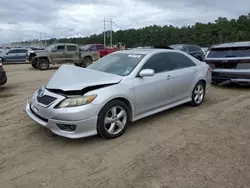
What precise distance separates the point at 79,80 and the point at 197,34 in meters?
69.4

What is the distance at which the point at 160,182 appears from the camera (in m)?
2.81

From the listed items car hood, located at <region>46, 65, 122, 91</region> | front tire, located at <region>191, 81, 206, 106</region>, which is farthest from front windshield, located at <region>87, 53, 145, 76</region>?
front tire, located at <region>191, 81, 206, 106</region>

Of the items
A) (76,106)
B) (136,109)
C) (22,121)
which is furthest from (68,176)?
(22,121)

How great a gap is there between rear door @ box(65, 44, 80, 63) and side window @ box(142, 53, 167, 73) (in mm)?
12187

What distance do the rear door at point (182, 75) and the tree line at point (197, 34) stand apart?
53.9m

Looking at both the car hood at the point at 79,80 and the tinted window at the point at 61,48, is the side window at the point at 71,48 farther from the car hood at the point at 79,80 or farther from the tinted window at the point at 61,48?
the car hood at the point at 79,80

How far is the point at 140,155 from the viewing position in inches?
135

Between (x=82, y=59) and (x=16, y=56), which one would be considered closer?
(x=82, y=59)

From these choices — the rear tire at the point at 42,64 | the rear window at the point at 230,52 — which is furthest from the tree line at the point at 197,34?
the rear window at the point at 230,52

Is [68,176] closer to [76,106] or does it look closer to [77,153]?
[77,153]

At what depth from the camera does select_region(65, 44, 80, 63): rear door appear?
53.2 ft

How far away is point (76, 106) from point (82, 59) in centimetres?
1360

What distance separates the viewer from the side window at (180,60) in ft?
17.3

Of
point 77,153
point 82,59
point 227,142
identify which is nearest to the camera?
point 77,153
